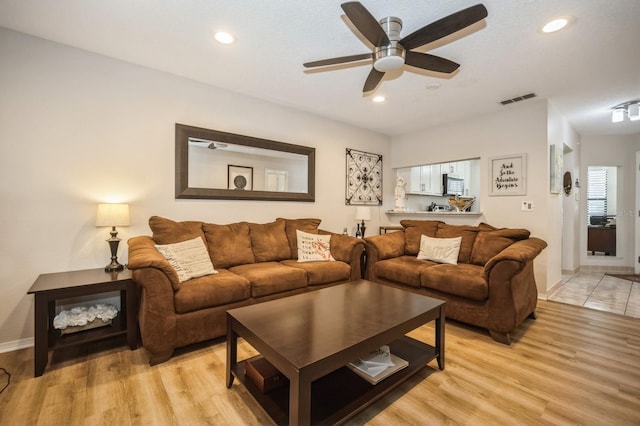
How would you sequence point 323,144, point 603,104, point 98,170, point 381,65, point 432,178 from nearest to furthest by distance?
point 381,65
point 98,170
point 603,104
point 323,144
point 432,178

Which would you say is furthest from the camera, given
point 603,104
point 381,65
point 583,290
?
point 583,290

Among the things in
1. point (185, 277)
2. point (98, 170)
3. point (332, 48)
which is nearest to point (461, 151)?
point (332, 48)

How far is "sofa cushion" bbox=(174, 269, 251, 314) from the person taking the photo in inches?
84.1

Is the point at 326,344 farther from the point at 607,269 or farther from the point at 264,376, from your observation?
the point at 607,269

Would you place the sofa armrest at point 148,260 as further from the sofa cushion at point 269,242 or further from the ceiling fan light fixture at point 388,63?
the ceiling fan light fixture at point 388,63

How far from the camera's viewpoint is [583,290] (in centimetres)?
387

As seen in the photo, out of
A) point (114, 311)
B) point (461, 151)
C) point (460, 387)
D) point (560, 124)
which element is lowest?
point (460, 387)

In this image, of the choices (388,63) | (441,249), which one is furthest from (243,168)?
(441,249)

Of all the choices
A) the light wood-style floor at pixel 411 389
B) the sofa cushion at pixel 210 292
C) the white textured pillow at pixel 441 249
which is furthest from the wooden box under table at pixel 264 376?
the white textured pillow at pixel 441 249

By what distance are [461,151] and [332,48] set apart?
9.11 ft

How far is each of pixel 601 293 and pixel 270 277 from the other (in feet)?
14.4

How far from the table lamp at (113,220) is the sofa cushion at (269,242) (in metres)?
1.24

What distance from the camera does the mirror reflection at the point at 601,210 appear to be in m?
5.62

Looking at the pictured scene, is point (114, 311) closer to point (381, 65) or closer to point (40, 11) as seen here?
point (40, 11)
